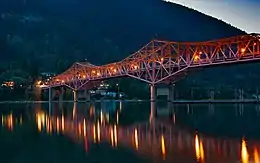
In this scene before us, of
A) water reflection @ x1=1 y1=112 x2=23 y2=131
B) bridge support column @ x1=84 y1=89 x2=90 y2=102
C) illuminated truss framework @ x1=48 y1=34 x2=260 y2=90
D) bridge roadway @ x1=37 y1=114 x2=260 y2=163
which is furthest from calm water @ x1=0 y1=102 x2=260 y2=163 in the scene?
bridge support column @ x1=84 y1=89 x2=90 y2=102

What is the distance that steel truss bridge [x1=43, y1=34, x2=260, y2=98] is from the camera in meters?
62.5

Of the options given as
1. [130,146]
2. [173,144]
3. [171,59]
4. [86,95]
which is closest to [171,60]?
[171,59]

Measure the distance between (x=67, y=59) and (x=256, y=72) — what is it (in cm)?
6881

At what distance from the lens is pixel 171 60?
80.7 metres

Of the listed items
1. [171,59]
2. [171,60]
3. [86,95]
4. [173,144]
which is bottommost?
[173,144]

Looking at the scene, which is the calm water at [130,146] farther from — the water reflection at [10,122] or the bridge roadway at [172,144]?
the water reflection at [10,122]

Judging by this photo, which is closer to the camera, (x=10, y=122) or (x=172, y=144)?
(x=172, y=144)

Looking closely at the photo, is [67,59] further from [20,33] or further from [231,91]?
[231,91]

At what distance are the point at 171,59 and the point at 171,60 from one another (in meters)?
0.55

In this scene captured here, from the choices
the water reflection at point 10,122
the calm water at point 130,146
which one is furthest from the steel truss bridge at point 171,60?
the calm water at point 130,146

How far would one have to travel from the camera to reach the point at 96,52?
183 metres

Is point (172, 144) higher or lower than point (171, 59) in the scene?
lower

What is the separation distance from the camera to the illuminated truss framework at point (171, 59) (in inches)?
2459

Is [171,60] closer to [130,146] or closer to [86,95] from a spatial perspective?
[86,95]
